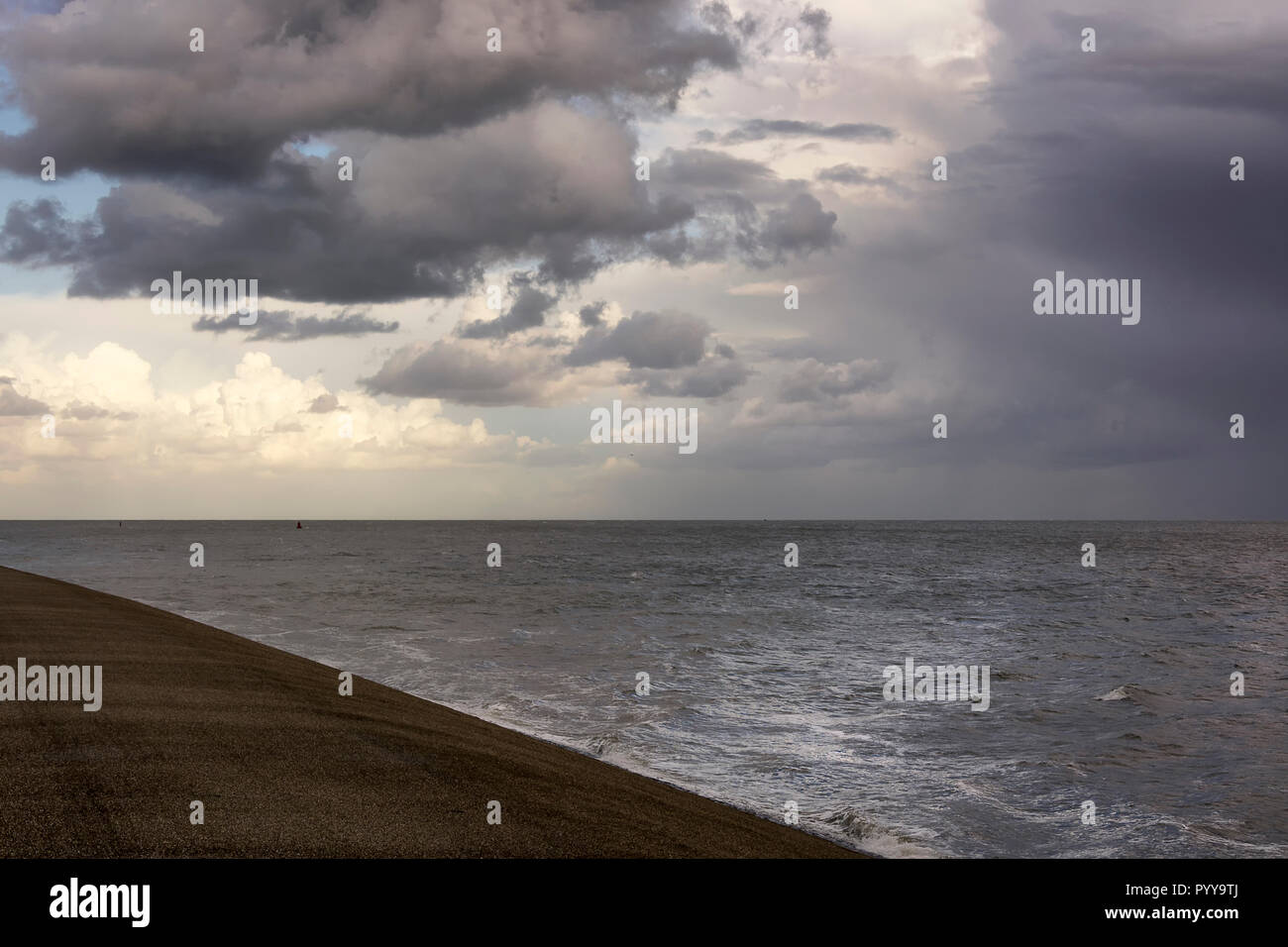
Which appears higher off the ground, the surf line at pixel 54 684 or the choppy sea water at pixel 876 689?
the surf line at pixel 54 684

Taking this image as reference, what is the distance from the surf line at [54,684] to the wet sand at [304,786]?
0.20 meters

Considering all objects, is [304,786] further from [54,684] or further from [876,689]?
[876,689]

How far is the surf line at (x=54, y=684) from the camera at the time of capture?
9.30m

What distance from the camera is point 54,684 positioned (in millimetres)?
10148

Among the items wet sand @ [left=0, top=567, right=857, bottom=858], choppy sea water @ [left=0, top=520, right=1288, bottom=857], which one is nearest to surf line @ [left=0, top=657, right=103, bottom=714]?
wet sand @ [left=0, top=567, right=857, bottom=858]

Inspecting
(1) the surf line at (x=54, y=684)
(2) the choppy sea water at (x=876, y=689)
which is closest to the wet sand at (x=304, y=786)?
(1) the surf line at (x=54, y=684)

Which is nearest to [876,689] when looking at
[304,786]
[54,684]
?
[304,786]

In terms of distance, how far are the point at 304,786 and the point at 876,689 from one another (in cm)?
1340

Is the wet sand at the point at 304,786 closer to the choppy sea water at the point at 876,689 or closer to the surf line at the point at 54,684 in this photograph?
the surf line at the point at 54,684

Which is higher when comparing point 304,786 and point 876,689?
point 304,786
